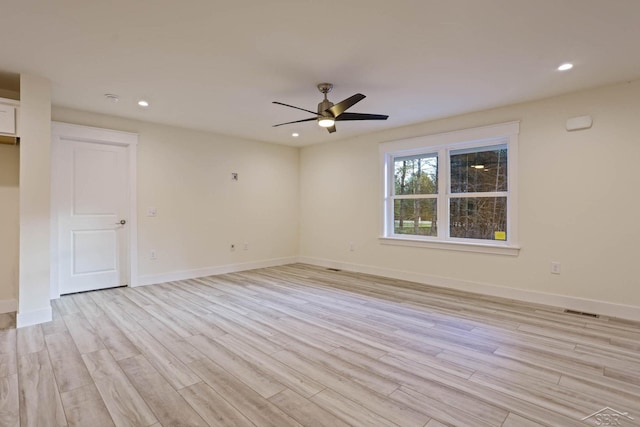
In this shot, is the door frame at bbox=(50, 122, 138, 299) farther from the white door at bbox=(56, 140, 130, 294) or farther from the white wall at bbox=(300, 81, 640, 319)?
the white wall at bbox=(300, 81, 640, 319)

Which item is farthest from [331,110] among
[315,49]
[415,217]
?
[415,217]

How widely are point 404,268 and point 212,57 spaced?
3976 millimetres

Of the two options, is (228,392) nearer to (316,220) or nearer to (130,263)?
(130,263)

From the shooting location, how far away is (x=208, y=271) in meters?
5.48

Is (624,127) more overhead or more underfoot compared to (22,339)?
more overhead

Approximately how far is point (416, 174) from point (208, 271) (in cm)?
387

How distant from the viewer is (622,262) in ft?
11.1

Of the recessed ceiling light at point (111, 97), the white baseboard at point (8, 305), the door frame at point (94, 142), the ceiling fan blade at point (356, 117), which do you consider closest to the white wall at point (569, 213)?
the ceiling fan blade at point (356, 117)

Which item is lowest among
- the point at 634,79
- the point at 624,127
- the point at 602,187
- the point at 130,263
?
the point at 130,263

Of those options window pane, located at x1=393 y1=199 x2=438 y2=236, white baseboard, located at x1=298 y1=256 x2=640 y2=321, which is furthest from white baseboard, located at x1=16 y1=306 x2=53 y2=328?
window pane, located at x1=393 y1=199 x2=438 y2=236

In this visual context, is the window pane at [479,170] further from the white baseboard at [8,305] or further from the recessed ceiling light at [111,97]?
the white baseboard at [8,305]

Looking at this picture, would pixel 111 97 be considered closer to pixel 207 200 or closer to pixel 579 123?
pixel 207 200

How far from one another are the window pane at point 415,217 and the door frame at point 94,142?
412cm

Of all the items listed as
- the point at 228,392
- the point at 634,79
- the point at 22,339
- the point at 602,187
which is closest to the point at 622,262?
the point at 602,187
